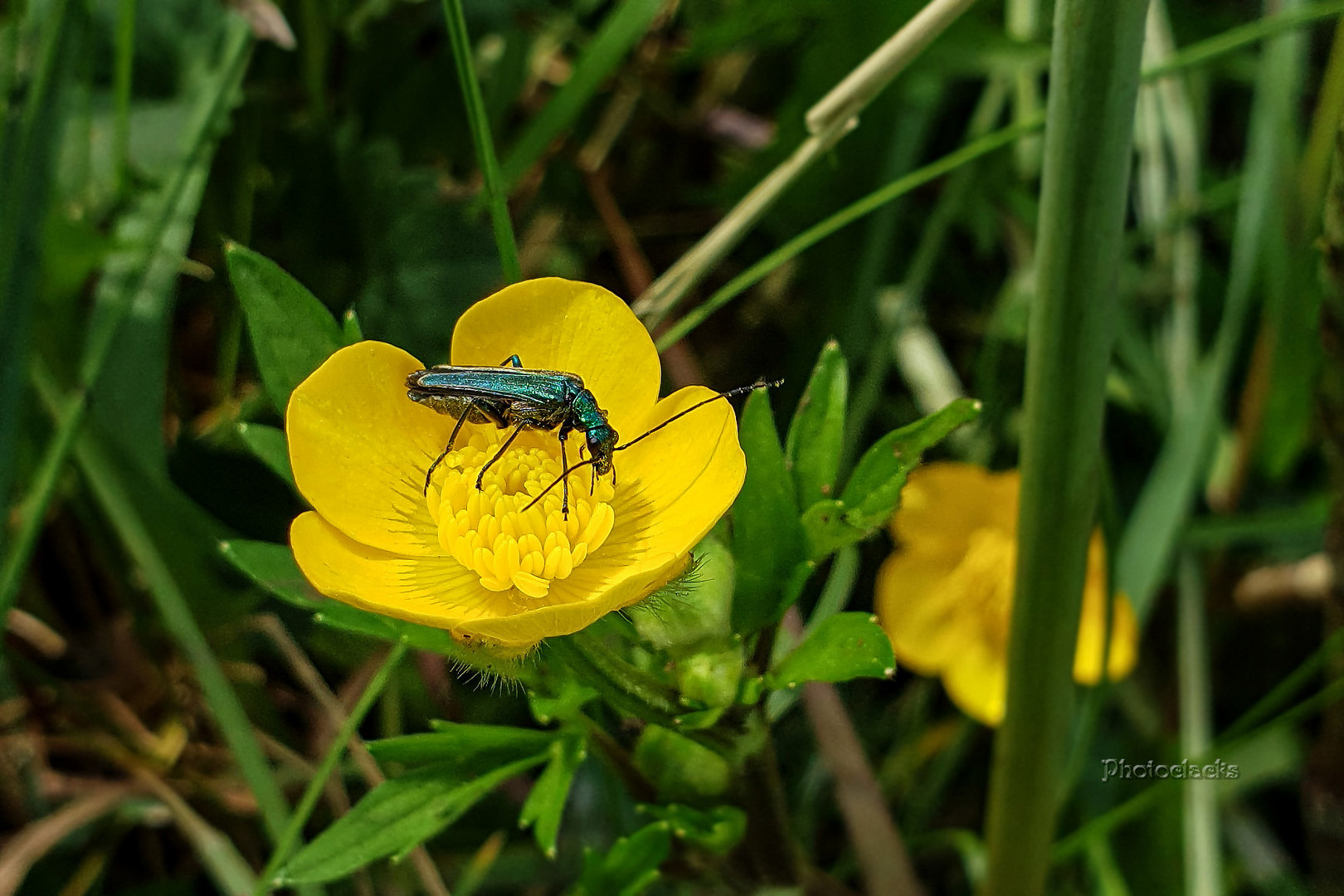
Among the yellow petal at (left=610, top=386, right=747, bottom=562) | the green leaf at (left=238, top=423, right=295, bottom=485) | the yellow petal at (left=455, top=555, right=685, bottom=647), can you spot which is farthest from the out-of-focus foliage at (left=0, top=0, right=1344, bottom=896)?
the yellow petal at (left=455, top=555, right=685, bottom=647)

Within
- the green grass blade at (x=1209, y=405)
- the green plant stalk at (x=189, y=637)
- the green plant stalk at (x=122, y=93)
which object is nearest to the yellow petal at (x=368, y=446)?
the green plant stalk at (x=189, y=637)

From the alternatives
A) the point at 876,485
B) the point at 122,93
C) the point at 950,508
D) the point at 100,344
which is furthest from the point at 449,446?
the point at 950,508

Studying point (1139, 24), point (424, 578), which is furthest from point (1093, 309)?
point (424, 578)

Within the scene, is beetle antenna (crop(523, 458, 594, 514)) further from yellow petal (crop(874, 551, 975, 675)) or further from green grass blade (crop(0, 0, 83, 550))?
yellow petal (crop(874, 551, 975, 675))

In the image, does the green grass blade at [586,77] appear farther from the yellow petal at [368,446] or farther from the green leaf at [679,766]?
the green leaf at [679,766]

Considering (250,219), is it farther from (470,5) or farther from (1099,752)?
(1099,752)
